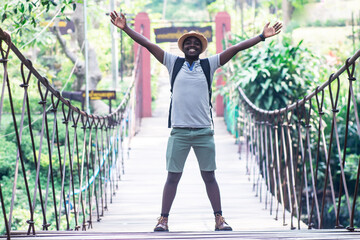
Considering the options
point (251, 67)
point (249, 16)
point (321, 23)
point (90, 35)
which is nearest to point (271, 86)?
point (251, 67)

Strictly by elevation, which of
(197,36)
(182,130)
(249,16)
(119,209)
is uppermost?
(249,16)

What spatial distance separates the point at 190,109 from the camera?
3.58 metres

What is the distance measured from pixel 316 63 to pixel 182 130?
550cm

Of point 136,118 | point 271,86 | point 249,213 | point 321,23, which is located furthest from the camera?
point 321,23

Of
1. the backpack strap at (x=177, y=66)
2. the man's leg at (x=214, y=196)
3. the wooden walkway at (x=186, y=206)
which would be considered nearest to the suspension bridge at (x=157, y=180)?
the wooden walkway at (x=186, y=206)

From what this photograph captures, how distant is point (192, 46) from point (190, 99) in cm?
31

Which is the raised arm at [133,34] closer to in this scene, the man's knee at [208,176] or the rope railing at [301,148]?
the man's knee at [208,176]

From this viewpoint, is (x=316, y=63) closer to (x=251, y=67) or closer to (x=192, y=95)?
(x=251, y=67)

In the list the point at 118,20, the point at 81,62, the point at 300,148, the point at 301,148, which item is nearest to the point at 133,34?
the point at 118,20

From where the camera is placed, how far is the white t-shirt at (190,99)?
357cm

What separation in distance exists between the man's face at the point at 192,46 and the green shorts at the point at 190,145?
437 mm

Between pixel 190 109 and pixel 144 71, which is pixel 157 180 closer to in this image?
pixel 190 109

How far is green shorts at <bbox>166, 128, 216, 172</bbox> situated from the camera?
3.60 meters

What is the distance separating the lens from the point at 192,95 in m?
3.57
